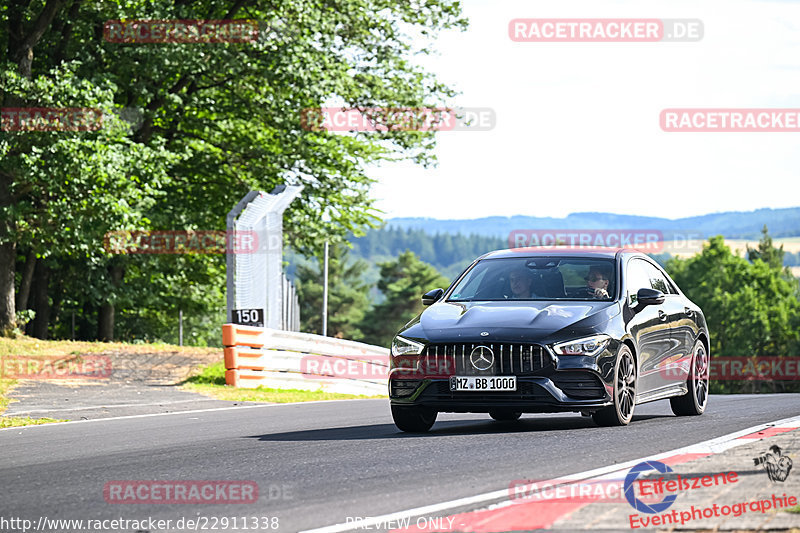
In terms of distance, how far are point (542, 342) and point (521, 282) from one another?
1472 millimetres

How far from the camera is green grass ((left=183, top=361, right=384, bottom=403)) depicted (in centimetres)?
1641

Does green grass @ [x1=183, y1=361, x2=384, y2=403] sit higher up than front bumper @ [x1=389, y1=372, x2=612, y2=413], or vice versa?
front bumper @ [x1=389, y1=372, x2=612, y2=413]

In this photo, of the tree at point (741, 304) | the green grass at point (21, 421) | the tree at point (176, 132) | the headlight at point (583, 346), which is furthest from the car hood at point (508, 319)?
the tree at point (741, 304)

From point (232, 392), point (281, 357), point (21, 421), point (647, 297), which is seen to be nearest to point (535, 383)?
point (647, 297)

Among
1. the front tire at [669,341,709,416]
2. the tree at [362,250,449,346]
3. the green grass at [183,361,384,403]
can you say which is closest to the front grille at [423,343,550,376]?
the front tire at [669,341,709,416]

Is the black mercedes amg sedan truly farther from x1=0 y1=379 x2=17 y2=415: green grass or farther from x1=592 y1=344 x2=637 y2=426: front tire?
x1=0 y1=379 x2=17 y2=415: green grass

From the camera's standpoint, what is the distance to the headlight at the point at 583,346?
909 centimetres

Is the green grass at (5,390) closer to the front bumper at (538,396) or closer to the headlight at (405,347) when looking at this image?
the headlight at (405,347)

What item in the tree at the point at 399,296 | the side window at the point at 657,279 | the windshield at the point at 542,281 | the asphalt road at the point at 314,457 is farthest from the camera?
the tree at the point at 399,296

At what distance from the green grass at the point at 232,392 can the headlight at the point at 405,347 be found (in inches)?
266

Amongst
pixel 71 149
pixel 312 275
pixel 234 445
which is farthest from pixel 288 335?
pixel 312 275

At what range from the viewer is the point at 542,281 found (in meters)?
10.4

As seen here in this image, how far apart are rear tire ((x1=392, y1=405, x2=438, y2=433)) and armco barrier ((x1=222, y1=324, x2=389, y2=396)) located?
699 centimetres

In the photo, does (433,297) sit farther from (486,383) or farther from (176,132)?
(176,132)
